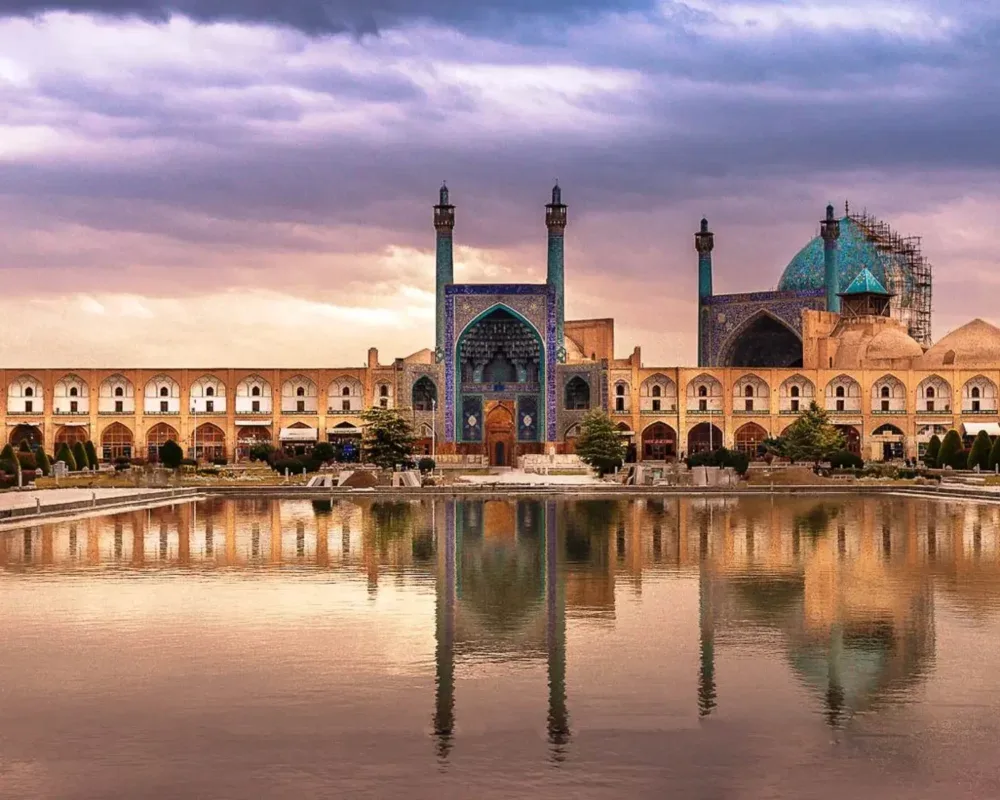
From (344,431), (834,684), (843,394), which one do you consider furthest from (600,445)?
(834,684)

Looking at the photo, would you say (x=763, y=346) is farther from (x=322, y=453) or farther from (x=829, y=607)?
(x=829, y=607)

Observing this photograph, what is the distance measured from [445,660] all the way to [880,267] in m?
55.6

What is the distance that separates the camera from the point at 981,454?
3812cm

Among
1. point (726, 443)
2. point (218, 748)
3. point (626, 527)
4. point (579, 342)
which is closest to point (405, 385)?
point (579, 342)

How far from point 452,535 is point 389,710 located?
1192 cm

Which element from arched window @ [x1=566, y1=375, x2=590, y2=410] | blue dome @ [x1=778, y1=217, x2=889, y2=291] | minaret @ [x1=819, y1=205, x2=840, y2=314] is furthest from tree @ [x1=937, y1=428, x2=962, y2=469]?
blue dome @ [x1=778, y1=217, x2=889, y2=291]

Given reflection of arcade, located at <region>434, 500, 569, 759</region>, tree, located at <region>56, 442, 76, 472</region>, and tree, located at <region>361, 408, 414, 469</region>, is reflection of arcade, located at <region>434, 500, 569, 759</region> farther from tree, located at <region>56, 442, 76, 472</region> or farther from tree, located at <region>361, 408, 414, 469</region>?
tree, located at <region>56, 442, 76, 472</region>

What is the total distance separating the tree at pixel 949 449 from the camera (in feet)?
134

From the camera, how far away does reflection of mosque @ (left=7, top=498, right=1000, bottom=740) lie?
901 centimetres

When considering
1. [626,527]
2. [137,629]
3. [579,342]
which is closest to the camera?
[137,629]

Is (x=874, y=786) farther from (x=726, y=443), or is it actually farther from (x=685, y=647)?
(x=726, y=443)

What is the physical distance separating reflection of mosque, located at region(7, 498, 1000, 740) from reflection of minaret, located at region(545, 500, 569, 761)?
0.02 metres

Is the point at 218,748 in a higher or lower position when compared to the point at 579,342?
lower

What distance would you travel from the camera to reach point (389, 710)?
24.4 feet
